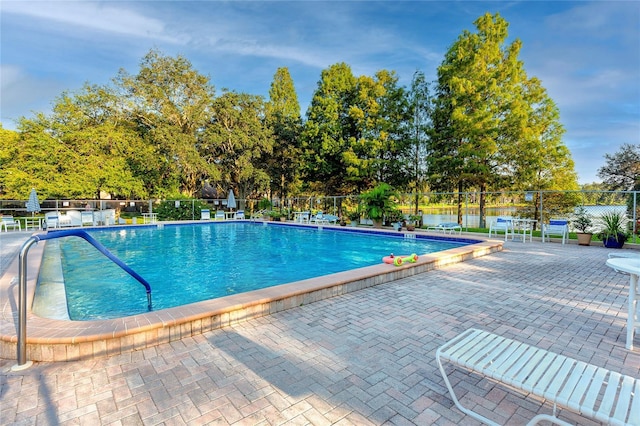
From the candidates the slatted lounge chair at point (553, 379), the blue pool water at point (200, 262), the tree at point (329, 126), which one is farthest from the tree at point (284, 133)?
the slatted lounge chair at point (553, 379)

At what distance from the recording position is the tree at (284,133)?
78.9 feet

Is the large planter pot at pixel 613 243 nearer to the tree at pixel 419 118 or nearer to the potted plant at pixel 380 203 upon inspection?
the potted plant at pixel 380 203

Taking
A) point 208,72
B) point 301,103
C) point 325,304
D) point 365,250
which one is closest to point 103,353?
point 325,304

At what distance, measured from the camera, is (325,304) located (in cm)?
410

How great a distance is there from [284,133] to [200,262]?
17.5m

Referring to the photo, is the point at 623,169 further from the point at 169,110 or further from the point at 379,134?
the point at 169,110

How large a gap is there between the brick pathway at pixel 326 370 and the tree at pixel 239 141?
1977 cm

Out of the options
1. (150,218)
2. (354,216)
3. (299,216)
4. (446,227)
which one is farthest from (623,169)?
(150,218)

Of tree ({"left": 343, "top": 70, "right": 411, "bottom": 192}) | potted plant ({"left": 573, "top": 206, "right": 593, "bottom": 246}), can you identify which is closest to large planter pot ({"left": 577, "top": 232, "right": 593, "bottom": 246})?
potted plant ({"left": 573, "top": 206, "right": 593, "bottom": 246})

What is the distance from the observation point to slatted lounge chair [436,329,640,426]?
1.46 m

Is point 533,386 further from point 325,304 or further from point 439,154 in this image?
point 439,154

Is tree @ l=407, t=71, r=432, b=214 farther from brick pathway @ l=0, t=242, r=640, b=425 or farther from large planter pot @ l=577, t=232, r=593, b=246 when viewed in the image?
brick pathway @ l=0, t=242, r=640, b=425

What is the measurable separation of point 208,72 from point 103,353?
23874 millimetres

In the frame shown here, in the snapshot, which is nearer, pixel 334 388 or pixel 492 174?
pixel 334 388
